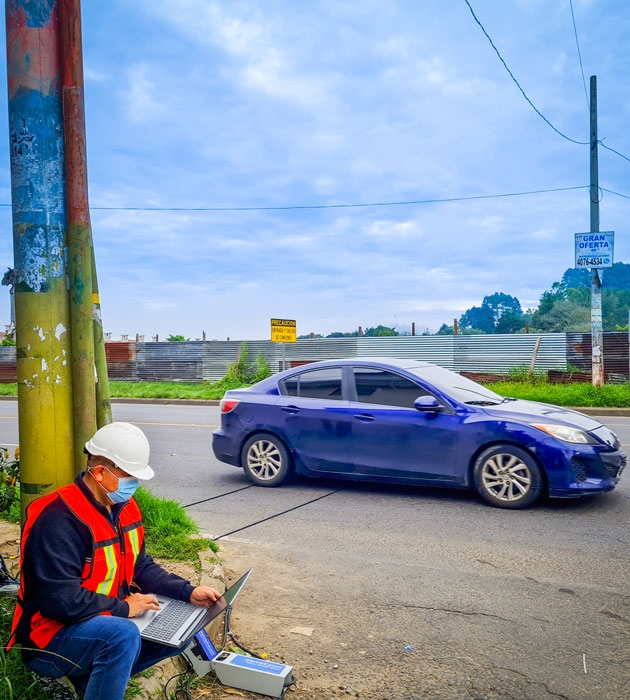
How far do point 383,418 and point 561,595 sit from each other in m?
3.08

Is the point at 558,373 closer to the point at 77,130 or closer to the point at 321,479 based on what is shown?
the point at 321,479

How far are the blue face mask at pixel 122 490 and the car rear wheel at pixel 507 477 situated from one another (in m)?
4.80

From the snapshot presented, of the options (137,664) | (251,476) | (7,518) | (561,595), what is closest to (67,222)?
(137,664)

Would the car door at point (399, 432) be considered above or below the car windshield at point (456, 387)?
below

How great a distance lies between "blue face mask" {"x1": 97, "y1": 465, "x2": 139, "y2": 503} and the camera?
2800 millimetres

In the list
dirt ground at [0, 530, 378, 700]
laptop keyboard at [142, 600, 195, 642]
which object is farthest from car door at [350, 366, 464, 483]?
laptop keyboard at [142, 600, 195, 642]

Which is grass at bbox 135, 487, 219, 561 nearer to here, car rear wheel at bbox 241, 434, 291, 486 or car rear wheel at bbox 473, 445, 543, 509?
car rear wheel at bbox 241, 434, 291, 486

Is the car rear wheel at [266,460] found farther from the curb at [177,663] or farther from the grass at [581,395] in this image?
the grass at [581,395]

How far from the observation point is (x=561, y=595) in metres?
4.70

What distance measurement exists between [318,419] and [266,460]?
2.90 ft

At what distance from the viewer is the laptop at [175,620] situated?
9.20 ft

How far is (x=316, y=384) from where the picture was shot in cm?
811

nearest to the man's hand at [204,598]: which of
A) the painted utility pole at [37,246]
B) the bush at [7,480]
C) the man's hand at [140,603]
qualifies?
the man's hand at [140,603]

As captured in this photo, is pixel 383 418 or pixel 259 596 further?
pixel 383 418
